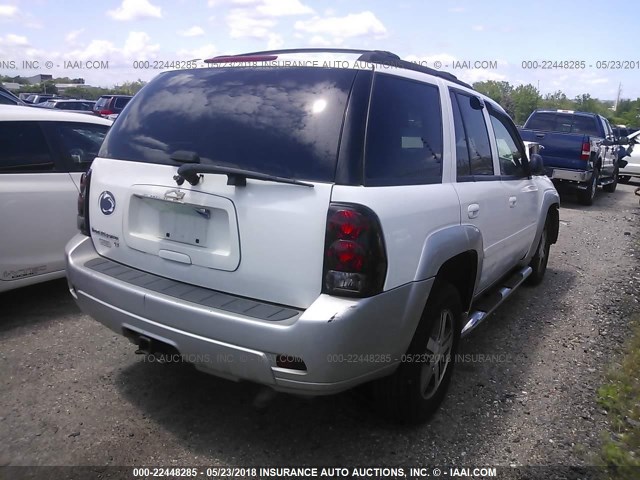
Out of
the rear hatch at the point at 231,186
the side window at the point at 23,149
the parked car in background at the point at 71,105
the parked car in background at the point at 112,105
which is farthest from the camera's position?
the parked car in background at the point at 71,105

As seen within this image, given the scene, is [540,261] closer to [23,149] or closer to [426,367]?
[426,367]

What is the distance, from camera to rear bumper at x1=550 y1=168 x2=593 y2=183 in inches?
433

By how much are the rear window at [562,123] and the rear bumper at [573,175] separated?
1.85 m

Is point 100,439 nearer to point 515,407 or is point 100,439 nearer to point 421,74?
point 515,407

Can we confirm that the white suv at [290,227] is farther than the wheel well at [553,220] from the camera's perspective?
No

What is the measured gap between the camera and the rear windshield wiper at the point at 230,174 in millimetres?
2398

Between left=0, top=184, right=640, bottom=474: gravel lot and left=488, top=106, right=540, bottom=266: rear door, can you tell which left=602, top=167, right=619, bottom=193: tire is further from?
left=0, top=184, right=640, bottom=474: gravel lot

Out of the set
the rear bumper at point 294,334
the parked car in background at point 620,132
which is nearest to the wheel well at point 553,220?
the rear bumper at point 294,334

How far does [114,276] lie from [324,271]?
3.98 feet

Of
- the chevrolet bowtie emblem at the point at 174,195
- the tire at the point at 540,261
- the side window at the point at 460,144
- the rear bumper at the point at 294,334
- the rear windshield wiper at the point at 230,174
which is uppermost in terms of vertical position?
the side window at the point at 460,144

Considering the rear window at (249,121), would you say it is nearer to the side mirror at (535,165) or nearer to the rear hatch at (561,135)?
the side mirror at (535,165)

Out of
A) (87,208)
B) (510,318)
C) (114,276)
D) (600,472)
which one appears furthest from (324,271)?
(510,318)

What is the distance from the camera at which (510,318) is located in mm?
4887

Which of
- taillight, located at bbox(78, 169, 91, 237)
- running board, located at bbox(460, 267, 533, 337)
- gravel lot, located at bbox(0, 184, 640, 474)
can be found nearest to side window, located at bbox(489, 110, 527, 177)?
running board, located at bbox(460, 267, 533, 337)
